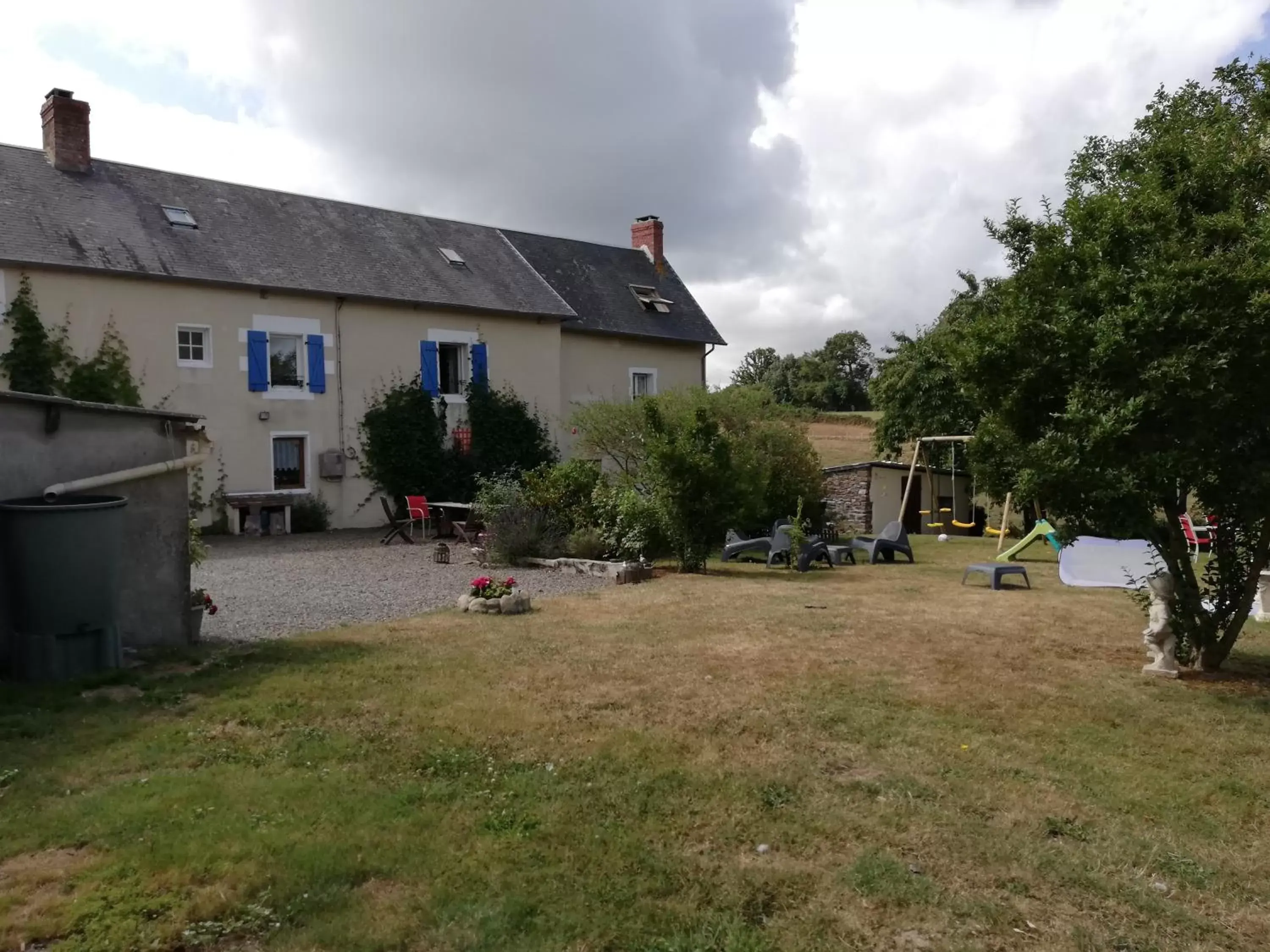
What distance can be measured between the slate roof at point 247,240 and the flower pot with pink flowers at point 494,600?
11.3 meters

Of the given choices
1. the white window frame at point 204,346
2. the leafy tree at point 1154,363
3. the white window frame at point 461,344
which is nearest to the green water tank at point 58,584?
the leafy tree at point 1154,363

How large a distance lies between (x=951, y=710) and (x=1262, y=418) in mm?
2751

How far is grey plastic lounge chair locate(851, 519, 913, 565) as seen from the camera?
48.6ft

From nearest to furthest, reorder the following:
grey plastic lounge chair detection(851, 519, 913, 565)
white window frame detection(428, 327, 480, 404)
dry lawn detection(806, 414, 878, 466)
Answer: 1. grey plastic lounge chair detection(851, 519, 913, 565)
2. white window frame detection(428, 327, 480, 404)
3. dry lawn detection(806, 414, 878, 466)

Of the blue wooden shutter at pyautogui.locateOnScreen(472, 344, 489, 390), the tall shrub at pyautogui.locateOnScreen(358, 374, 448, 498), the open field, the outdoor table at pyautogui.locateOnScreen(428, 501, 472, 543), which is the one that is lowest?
the open field

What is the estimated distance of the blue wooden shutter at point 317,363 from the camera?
18.8 meters

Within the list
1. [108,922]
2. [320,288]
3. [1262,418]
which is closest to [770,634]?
[1262,418]

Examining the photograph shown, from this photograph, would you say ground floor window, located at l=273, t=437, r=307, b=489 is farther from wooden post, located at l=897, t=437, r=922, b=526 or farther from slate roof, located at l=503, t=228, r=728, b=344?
wooden post, located at l=897, t=437, r=922, b=526

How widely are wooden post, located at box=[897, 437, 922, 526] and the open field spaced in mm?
13152

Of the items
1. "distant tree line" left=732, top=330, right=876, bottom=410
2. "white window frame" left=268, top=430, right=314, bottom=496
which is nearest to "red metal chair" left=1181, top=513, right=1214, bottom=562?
"white window frame" left=268, top=430, right=314, bottom=496

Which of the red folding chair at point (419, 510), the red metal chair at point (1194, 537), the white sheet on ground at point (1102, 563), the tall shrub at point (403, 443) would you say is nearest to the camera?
the white sheet on ground at point (1102, 563)

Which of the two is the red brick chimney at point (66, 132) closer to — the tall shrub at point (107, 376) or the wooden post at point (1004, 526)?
the tall shrub at point (107, 376)

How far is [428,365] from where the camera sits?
805 inches

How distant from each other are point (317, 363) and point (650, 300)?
1028 centimetres
